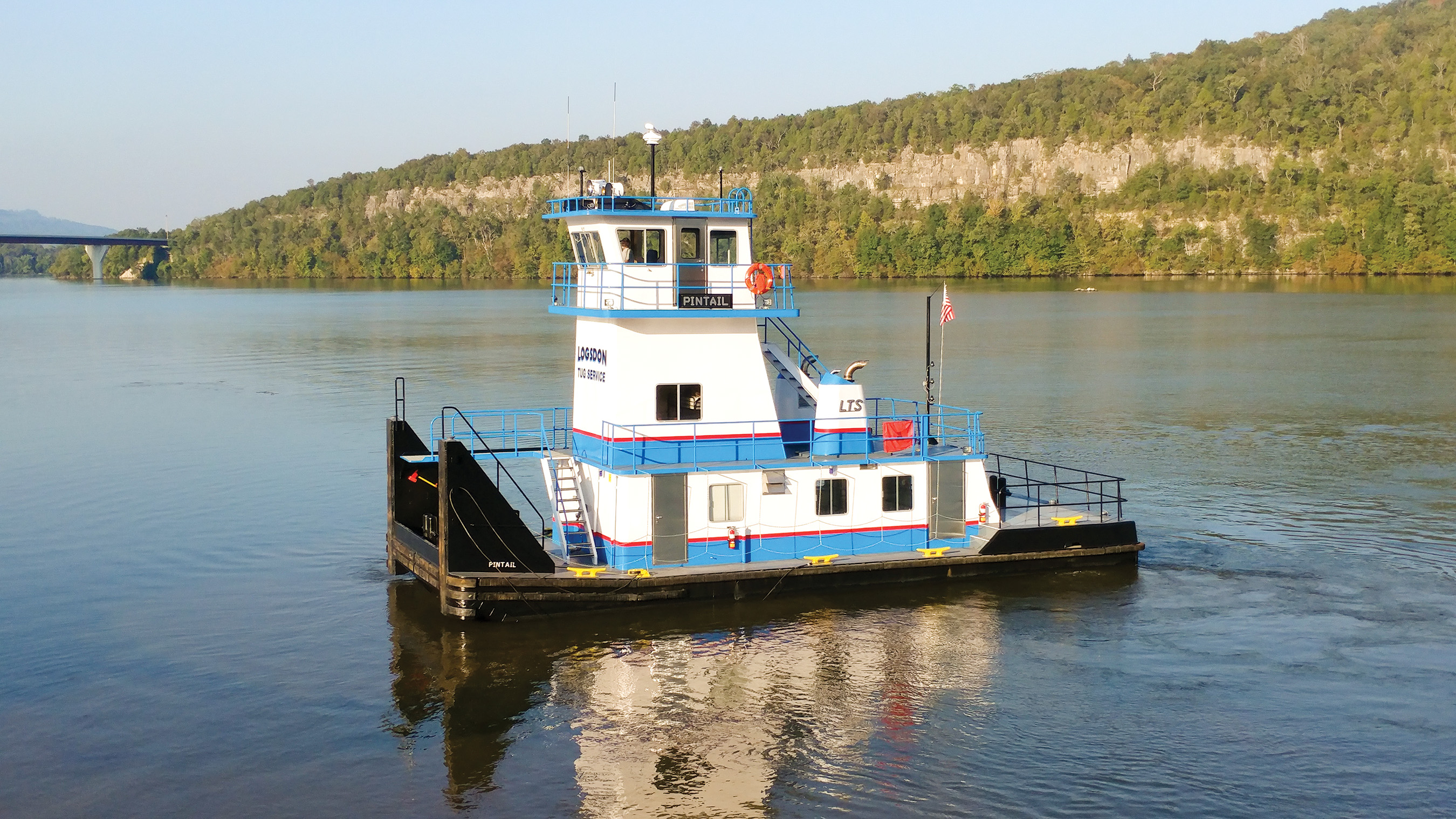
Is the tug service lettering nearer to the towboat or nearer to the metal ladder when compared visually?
the towboat

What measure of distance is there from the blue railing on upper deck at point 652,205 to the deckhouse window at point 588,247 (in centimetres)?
44

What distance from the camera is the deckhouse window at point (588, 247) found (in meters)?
22.3

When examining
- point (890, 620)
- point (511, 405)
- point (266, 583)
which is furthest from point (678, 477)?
point (511, 405)

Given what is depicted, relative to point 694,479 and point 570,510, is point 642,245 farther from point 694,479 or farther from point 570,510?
point 570,510

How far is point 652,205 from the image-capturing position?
22.2 m

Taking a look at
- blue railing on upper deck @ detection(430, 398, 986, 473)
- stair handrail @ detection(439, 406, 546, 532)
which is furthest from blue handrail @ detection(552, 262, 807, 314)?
stair handrail @ detection(439, 406, 546, 532)

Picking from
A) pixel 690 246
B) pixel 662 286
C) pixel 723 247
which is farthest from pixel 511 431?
pixel 723 247

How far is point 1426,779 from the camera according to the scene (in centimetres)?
1553

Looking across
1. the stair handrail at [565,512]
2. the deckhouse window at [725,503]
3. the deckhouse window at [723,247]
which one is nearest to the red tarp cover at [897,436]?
the deckhouse window at [725,503]

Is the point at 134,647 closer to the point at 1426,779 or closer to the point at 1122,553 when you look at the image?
the point at 1122,553

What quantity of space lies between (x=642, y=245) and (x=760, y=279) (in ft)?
7.10

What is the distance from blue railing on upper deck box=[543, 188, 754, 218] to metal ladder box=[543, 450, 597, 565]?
4.40 meters

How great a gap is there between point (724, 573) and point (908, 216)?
161 meters

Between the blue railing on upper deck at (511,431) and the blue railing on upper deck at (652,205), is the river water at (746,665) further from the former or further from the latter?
the blue railing on upper deck at (652,205)
